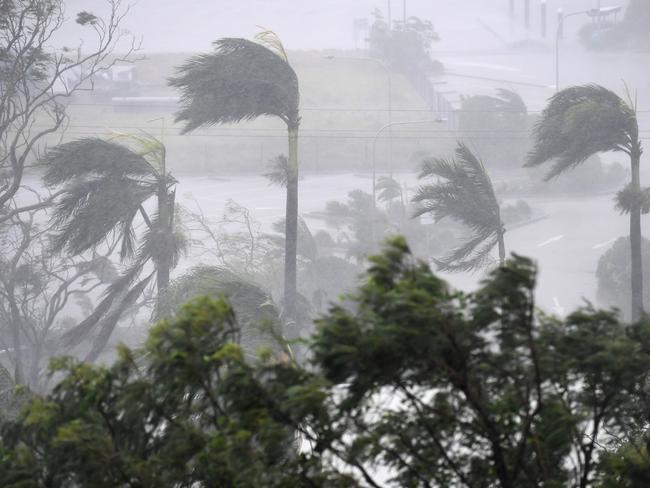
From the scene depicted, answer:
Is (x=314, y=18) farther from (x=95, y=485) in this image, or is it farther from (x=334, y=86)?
(x=95, y=485)

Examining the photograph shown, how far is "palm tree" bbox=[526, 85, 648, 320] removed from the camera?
1578 cm

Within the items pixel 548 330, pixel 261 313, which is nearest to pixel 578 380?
pixel 548 330

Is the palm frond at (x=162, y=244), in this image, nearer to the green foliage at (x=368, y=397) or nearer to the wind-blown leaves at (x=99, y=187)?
the wind-blown leaves at (x=99, y=187)

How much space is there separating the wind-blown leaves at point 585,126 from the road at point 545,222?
314 inches

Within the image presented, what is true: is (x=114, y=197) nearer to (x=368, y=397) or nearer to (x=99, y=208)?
(x=99, y=208)

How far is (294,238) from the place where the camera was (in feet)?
56.5

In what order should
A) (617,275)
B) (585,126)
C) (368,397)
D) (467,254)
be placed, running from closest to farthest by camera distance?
(368,397) → (585,126) → (467,254) → (617,275)

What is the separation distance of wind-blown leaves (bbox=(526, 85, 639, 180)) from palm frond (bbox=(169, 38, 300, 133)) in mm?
4168

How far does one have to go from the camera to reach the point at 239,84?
53.4 ft

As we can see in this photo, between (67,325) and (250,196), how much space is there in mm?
16337

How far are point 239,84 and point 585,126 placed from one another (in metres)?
5.38

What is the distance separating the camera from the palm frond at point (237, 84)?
16.3 meters

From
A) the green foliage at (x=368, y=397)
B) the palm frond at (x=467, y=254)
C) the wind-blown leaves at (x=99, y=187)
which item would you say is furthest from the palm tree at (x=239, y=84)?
the green foliage at (x=368, y=397)

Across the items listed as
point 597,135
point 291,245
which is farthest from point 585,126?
point 291,245
